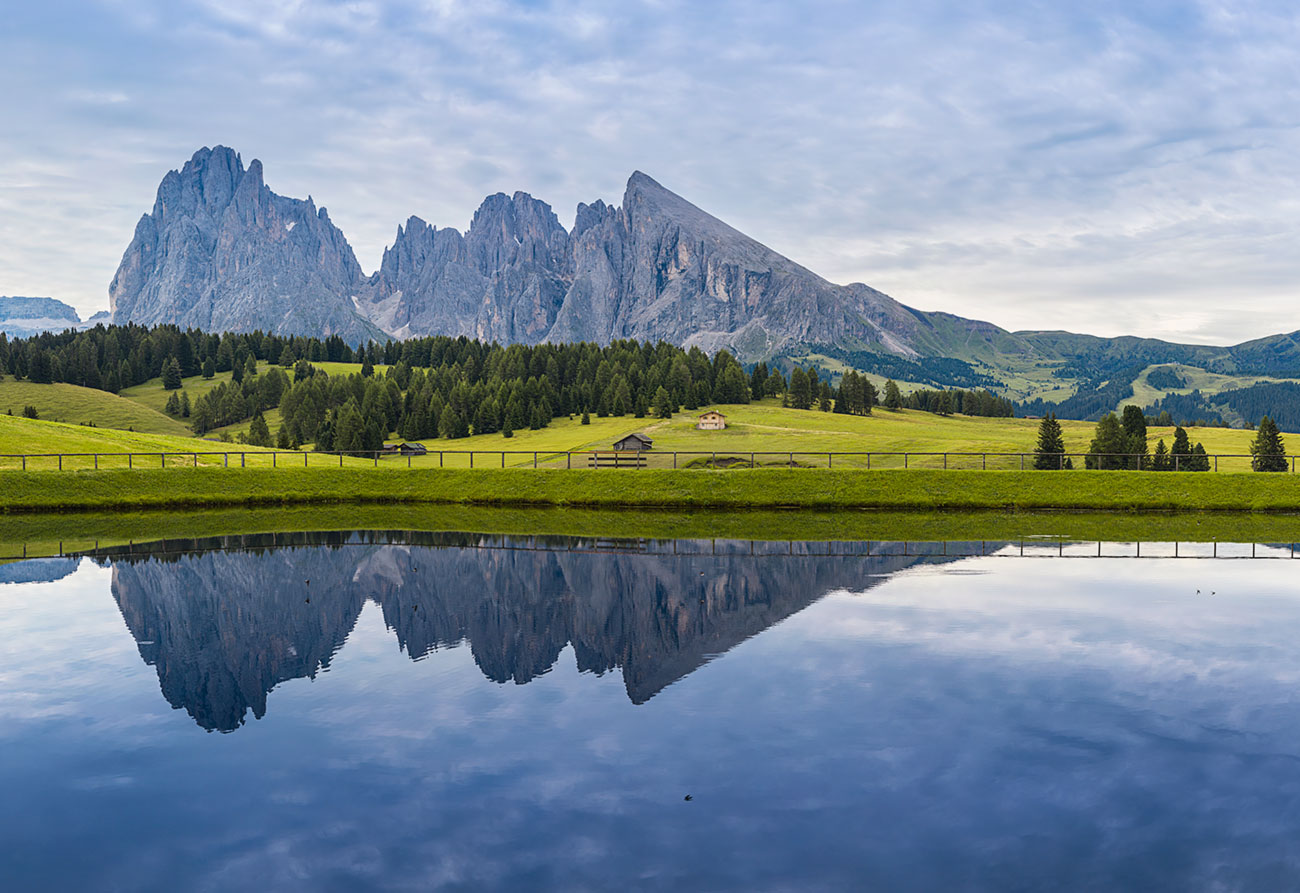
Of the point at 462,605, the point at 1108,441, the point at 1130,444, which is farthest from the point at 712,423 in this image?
the point at 462,605

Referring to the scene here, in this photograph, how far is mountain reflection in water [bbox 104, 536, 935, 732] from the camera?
21.6 m

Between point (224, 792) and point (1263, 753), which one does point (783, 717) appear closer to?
point (1263, 753)

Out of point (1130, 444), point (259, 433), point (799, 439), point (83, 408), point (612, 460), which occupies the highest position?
point (83, 408)

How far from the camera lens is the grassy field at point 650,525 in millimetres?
45688

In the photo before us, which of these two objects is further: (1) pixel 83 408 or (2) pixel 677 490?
(1) pixel 83 408

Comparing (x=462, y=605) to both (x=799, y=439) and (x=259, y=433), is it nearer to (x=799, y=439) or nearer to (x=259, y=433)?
(x=799, y=439)

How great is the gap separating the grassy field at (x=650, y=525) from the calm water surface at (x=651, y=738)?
15604mm

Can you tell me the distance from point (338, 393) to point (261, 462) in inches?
4590

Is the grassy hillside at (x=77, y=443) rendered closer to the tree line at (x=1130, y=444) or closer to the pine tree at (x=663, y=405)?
the pine tree at (x=663, y=405)

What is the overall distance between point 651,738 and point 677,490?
4758 centimetres

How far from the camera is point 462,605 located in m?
28.4

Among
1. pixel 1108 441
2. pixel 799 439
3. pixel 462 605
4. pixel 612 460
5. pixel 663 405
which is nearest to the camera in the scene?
pixel 462 605

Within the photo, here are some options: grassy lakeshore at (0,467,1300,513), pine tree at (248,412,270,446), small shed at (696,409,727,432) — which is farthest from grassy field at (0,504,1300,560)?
pine tree at (248,412,270,446)

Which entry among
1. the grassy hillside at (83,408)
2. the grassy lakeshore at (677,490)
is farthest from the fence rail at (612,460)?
the grassy hillside at (83,408)
